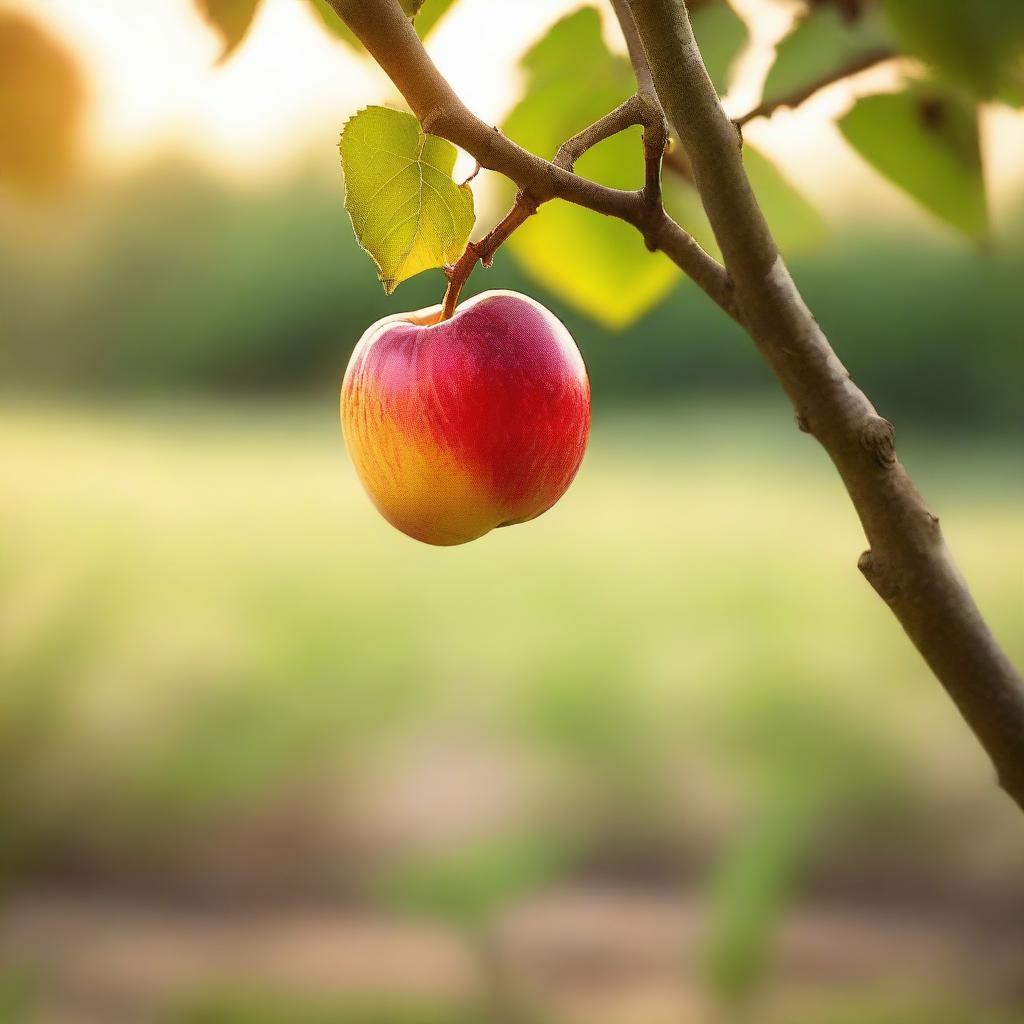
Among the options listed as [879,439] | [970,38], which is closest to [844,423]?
[879,439]

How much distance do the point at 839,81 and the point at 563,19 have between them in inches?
3.1

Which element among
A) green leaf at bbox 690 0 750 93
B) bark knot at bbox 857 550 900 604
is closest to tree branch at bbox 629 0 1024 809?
bark knot at bbox 857 550 900 604

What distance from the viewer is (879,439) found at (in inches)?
9.2

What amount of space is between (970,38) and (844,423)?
115 millimetres

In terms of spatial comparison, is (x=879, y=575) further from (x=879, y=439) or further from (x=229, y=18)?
(x=229, y=18)

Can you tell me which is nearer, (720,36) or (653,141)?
(653,141)

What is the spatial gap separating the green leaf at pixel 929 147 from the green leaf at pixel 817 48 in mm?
14

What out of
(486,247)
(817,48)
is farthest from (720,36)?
(486,247)

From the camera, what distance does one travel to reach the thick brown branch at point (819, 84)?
0.27m

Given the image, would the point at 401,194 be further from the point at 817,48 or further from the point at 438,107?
the point at 817,48

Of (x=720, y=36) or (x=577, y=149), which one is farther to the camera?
(x=720, y=36)

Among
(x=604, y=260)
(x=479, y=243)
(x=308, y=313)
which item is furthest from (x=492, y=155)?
(x=308, y=313)

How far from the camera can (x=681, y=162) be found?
33 centimetres

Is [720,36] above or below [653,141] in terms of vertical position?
above
